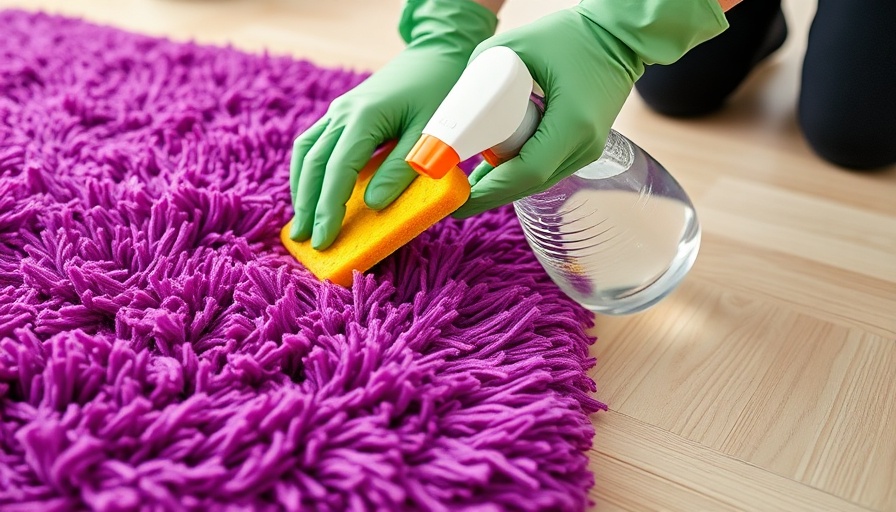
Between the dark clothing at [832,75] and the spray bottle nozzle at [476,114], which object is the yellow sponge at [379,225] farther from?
the dark clothing at [832,75]

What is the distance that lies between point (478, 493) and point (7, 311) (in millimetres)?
358

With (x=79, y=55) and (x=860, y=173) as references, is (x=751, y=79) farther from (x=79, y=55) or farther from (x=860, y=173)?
(x=79, y=55)

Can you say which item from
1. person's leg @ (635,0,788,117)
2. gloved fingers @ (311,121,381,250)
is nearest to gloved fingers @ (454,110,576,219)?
gloved fingers @ (311,121,381,250)

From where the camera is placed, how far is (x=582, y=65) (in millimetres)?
559

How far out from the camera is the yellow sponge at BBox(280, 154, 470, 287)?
548 mm

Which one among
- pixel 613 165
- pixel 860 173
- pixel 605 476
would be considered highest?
pixel 613 165

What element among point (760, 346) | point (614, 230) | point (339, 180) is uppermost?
point (339, 180)

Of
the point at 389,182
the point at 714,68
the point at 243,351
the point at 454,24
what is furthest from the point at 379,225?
the point at 714,68

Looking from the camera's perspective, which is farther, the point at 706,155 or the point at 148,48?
the point at 148,48

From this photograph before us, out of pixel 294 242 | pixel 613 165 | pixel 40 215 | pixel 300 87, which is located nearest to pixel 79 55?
pixel 300 87

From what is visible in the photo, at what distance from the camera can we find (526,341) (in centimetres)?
56

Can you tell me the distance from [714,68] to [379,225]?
1.82 feet

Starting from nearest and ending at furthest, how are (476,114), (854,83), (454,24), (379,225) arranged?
1. (476,114)
2. (379,225)
3. (454,24)
4. (854,83)

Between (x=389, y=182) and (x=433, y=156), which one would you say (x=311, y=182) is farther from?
(x=433, y=156)
